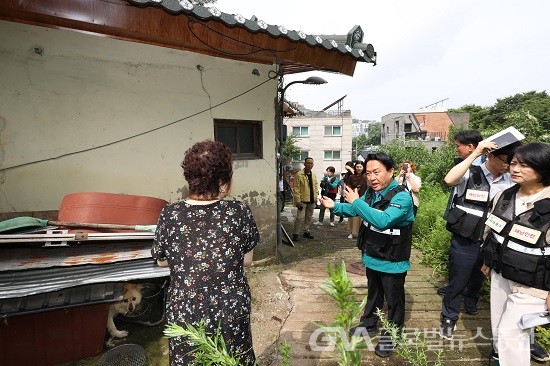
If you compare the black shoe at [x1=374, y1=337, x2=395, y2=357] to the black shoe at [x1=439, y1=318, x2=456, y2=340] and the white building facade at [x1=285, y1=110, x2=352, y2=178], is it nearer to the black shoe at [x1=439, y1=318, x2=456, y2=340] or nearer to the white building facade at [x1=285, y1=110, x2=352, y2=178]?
the black shoe at [x1=439, y1=318, x2=456, y2=340]

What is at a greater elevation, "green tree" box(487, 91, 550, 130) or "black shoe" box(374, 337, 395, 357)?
"green tree" box(487, 91, 550, 130)

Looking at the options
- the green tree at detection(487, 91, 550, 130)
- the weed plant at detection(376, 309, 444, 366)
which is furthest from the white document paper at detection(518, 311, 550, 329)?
the green tree at detection(487, 91, 550, 130)

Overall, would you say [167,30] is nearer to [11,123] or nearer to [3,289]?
[11,123]

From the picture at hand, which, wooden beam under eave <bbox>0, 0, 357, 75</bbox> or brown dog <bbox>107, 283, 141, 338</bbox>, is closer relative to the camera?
wooden beam under eave <bbox>0, 0, 357, 75</bbox>

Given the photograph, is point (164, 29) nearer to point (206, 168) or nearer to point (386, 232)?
point (206, 168)

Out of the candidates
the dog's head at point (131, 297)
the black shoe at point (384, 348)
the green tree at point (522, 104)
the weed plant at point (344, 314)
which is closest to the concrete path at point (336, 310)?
the black shoe at point (384, 348)

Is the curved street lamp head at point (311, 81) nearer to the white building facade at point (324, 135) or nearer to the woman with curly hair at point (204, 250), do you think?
the woman with curly hair at point (204, 250)

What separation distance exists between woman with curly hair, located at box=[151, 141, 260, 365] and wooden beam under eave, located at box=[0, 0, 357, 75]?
7.00ft

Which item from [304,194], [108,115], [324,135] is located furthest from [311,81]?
[324,135]

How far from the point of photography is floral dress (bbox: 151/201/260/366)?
182 centimetres

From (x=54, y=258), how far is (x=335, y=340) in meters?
2.89

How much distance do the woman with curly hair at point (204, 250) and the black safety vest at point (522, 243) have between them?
200 centimetres

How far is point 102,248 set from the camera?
120 inches

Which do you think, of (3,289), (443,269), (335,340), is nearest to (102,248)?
(3,289)
